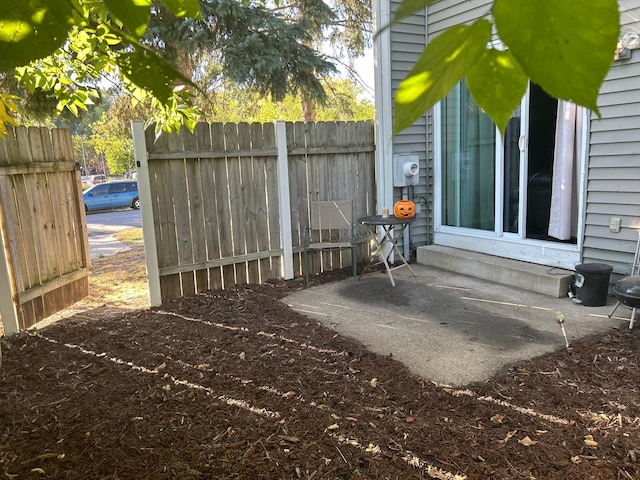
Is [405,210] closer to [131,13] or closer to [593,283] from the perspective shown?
[593,283]

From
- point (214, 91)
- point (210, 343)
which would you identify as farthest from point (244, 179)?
point (214, 91)

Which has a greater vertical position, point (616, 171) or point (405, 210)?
point (616, 171)

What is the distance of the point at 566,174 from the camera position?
4770 millimetres

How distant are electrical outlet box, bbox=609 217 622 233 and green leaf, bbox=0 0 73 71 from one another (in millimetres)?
4755

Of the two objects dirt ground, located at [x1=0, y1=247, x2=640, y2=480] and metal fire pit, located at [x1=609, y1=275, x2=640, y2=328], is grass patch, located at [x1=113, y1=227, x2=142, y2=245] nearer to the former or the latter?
dirt ground, located at [x1=0, y1=247, x2=640, y2=480]

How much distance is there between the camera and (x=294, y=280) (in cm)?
559

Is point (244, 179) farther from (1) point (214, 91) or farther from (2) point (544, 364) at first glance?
(1) point (214, 91)

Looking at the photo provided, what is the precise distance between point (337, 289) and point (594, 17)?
16.0 feet

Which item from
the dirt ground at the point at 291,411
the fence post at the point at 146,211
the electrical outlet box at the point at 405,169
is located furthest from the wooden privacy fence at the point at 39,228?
the electrical outlet box at the point at 405,169

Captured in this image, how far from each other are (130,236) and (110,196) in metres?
8.72

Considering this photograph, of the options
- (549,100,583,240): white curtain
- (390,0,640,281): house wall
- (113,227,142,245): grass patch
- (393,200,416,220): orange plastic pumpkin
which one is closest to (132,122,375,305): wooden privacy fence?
(393,200,416,220): orange plastic pumpkin

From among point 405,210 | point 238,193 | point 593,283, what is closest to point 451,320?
point 593,283

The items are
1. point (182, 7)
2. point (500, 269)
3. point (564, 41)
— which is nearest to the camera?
point (564, 41)

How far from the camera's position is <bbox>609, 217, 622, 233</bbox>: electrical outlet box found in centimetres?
427
